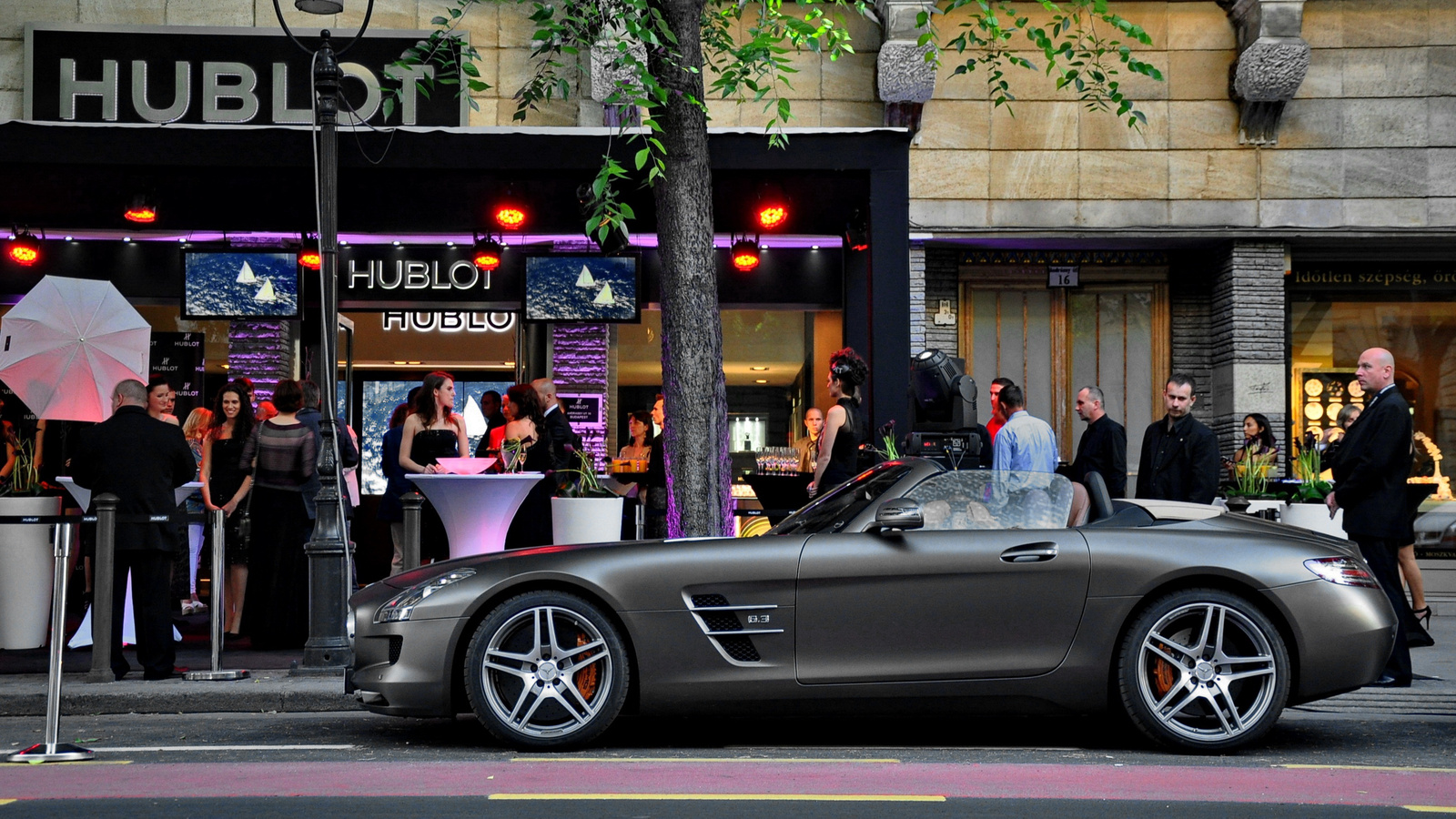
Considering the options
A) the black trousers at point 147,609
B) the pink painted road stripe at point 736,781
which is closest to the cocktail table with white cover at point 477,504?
the black trousers at point 147,609

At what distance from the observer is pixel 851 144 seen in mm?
10961

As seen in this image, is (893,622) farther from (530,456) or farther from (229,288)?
(229,288)

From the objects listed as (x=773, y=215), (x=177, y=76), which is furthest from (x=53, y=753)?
(x=177, y=76)

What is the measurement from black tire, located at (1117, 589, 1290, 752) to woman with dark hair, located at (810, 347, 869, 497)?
13.7 ft

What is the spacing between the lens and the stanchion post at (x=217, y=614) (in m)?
8.46

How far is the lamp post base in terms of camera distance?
6.04 meters

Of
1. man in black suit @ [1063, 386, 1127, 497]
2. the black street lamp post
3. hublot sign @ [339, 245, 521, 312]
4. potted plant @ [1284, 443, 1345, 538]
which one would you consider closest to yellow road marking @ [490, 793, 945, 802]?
the black street lamp post

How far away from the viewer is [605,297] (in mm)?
14734

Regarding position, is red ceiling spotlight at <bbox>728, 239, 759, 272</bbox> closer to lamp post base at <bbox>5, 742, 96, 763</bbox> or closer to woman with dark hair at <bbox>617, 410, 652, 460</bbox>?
woman with dark hair at <bbox>617, 410, 652, 460</bbox>

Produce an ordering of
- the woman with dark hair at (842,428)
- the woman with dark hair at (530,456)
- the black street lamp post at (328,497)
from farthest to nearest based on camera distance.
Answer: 1. the woman with dark hair at (530,456)
2. the woman with dark hair at (842,428)
3. the black street lamp post at (328,497)

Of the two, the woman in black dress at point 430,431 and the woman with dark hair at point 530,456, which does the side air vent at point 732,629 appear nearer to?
the woman with dark hair at point 530,456

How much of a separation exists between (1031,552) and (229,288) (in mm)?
10691

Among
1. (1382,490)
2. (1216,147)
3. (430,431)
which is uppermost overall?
(1216,147)

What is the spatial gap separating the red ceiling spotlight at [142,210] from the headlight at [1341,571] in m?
9.37
